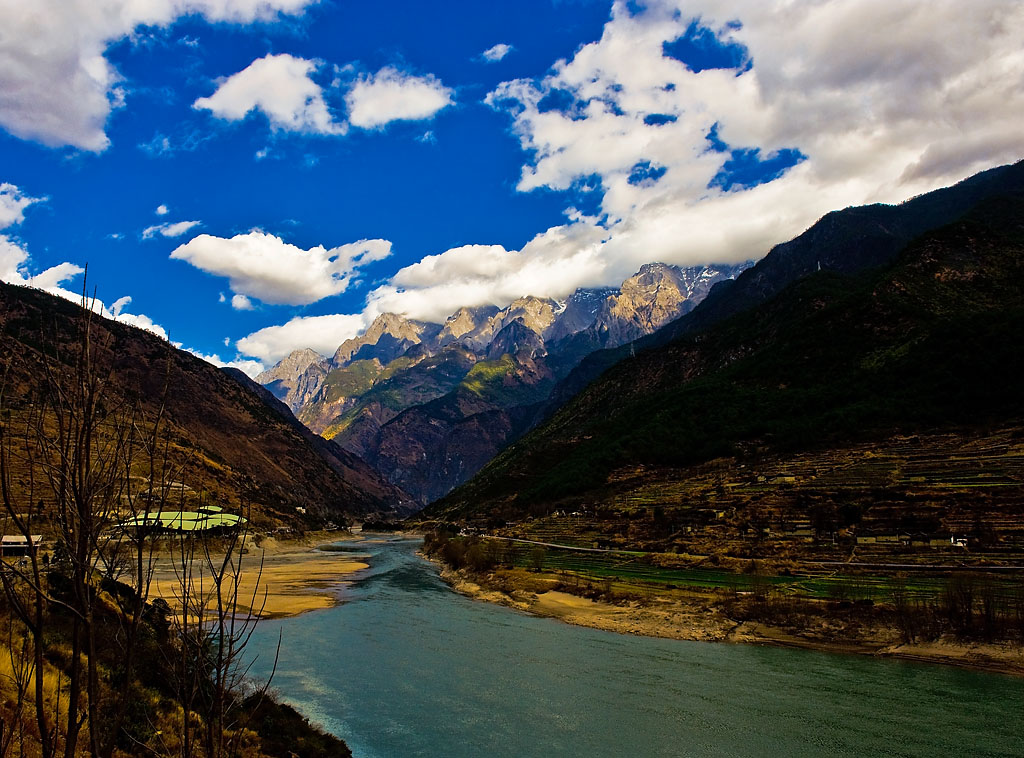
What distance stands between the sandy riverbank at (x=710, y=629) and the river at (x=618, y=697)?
1.75 m

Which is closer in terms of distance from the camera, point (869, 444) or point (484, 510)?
point (869, 444)

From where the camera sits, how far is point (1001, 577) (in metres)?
47.2

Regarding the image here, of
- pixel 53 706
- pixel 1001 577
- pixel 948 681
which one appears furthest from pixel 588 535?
pixel 53 706

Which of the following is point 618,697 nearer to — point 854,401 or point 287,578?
point 287,578

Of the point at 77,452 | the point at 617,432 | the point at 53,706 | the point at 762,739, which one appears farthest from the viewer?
the point at 617,432

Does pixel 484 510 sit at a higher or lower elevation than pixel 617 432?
lower

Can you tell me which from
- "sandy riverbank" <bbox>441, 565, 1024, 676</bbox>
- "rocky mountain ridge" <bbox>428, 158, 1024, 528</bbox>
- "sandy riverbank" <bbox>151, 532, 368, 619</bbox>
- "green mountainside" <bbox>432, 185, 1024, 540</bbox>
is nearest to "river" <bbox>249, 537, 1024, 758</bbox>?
"sandy riverbank" <bbox>441, 565, 1024, 676</bbox>

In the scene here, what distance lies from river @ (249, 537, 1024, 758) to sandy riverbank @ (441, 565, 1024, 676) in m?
1.75

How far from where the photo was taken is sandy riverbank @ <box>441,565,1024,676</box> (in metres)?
37.6

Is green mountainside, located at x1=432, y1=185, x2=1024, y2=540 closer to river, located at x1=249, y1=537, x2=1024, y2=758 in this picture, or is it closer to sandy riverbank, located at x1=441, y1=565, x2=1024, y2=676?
sandy riverbank, located at x1=441, y1=565, x2=1024, y2=676

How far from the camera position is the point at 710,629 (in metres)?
48.6

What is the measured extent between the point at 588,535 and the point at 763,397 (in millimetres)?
65145

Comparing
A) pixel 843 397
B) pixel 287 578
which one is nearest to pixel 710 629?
pixel 287 578

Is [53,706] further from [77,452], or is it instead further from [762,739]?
[762,739]
